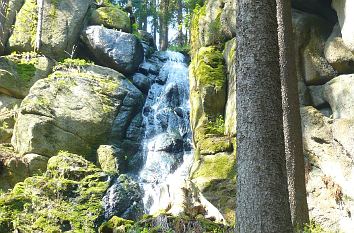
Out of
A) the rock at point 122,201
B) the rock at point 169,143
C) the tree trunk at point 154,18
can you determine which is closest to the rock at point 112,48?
the rock at point 169,143

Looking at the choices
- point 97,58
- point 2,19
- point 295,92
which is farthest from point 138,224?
point 2,19

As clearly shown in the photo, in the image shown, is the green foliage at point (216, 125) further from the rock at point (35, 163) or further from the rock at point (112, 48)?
the rock at point (112, 48)

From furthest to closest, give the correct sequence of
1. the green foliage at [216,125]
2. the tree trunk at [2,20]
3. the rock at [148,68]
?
the rock at [148,68], the tree trunk at [2,20], the green foliage at [216,125]

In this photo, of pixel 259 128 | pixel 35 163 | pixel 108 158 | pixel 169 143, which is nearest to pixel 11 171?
pixel 35 163

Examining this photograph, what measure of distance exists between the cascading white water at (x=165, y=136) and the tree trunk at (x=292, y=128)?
5.56m

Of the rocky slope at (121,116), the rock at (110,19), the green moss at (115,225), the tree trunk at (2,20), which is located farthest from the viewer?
the rock at (110,19)

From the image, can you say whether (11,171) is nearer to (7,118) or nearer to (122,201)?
(7,118)

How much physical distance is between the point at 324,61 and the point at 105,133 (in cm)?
860

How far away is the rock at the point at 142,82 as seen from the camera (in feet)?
65.8

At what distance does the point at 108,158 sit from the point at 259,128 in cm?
1156

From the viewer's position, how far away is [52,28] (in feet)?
65.1

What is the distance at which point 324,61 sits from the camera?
1168cm

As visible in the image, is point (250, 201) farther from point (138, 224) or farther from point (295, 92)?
point (295, 92)

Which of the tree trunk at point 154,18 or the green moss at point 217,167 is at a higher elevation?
the tree trunk at point 154,18
